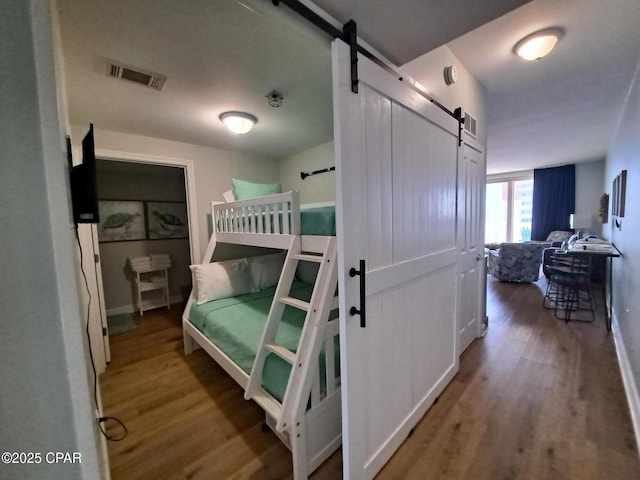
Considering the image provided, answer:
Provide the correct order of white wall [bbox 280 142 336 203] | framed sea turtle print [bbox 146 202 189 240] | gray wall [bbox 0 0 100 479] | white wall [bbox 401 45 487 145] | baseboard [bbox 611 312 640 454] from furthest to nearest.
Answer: framed sea turtle print [bbox 146 202 189 240]
white wall [bbox 280 142 336 203]
white wall [bbox 401 45 487 145]
baseboard [bbox 611 312 640 454]
gray wall [bbox 0 0 100 479]

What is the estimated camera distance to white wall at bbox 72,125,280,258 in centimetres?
267

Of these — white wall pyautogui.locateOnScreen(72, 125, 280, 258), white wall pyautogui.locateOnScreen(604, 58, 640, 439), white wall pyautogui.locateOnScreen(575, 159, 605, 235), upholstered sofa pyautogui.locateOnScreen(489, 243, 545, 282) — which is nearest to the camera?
white wall pyautogui.locateOnScreen(604, 58, 640, 439)

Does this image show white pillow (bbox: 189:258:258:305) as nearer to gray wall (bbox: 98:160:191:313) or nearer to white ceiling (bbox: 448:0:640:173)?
gray wall (bbox: 98:160:191:313)

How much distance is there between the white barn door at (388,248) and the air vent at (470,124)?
0.49 meters

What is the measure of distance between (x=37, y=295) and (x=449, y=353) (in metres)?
2.37

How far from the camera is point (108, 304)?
3695 mm

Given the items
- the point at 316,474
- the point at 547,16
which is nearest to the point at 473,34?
the point at 547,16

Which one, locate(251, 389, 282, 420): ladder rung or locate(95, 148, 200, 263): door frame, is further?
locate(95, 148, 200, 263): door frame

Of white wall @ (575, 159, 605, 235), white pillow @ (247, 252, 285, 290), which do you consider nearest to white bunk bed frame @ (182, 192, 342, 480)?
white pillow @ (247, 252, 285, 290)

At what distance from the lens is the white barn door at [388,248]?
1.10 metres

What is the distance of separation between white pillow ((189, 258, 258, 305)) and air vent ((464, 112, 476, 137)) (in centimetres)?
270

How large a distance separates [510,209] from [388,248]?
311 inches

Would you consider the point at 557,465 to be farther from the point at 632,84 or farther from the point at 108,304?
the point at 108,304

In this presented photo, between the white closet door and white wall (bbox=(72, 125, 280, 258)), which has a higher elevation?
white wall (bbox=(72, 125, 280, 258))
